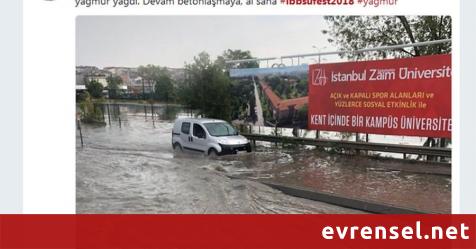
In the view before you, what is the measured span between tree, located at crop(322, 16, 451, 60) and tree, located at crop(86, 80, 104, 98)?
394cm

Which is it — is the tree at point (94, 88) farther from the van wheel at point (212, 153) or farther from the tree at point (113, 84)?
the van wheel at point (212, 153)

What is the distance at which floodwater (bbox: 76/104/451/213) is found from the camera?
6.54m

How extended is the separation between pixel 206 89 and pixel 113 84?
6.78ft

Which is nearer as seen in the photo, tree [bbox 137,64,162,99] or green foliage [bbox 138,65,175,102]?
tree [bbox 137,64,162,99]

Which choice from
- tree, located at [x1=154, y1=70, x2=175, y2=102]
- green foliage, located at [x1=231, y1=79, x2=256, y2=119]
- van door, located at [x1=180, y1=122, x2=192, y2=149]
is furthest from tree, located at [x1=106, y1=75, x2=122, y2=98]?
green foliage, located at [x1=231, y1=79, x2=256, y2=119]

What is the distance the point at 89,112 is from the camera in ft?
25.6

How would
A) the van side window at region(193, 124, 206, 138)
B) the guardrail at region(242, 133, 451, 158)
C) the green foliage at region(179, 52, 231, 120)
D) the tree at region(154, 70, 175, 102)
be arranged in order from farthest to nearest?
1. the van side window at region(193, 124, 206, 138)
2. the guardrail at region(242, 133, 451, 158)
3. the green foliage at region(179, 52, 231, 120)
4. the tree at region(154, 70, 175, 102)

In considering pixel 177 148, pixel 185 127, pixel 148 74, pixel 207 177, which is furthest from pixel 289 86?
pixel 148 74

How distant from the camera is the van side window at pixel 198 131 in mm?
10055

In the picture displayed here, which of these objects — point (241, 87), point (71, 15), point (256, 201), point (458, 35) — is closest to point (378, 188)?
point (256, 201)

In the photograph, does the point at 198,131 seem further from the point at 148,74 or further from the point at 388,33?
the point at 388,33

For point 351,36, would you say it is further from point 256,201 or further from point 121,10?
point 121,10

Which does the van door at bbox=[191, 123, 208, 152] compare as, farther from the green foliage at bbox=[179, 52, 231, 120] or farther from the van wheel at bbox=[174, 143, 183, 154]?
the green foliage at bbox=[179, 52, 231, 120]

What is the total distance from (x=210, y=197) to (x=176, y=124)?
9.84ft
